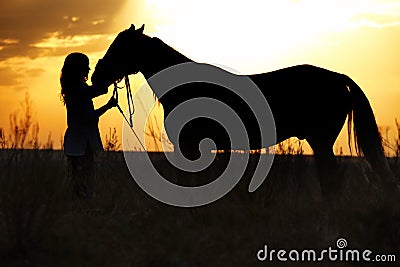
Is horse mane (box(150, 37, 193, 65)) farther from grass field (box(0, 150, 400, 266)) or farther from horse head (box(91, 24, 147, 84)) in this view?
grass field (box(0, 150, 400, 266))

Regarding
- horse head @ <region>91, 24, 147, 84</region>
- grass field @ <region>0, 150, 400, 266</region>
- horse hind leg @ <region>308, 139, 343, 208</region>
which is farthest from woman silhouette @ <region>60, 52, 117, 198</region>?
horse hind leg @ <region>308, 139, 343, 208</region>

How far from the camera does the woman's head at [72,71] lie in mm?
8367

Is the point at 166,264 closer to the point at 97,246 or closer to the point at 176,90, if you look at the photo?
the point at 97,246

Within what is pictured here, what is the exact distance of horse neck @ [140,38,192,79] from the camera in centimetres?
913

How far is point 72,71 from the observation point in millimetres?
8367

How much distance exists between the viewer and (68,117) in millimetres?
8531

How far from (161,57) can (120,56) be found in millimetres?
567

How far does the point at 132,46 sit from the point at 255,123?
208cm

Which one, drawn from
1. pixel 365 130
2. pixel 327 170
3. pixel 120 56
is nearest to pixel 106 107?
pixel 120 56

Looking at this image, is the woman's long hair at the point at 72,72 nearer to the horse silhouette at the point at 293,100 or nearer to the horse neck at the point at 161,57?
the horse silhouette at the point at 293,100

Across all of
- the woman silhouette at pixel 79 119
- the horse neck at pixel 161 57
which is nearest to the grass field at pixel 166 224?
the woman silhouette at pixel 79 119

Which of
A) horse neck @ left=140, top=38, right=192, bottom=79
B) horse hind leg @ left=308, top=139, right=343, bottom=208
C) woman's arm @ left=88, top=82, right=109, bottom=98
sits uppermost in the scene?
horse neck @ left=140, top=38, right=192, bottom=79

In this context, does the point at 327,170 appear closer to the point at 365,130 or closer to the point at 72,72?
the point at 365,130

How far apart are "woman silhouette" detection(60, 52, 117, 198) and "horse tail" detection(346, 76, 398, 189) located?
356cm
